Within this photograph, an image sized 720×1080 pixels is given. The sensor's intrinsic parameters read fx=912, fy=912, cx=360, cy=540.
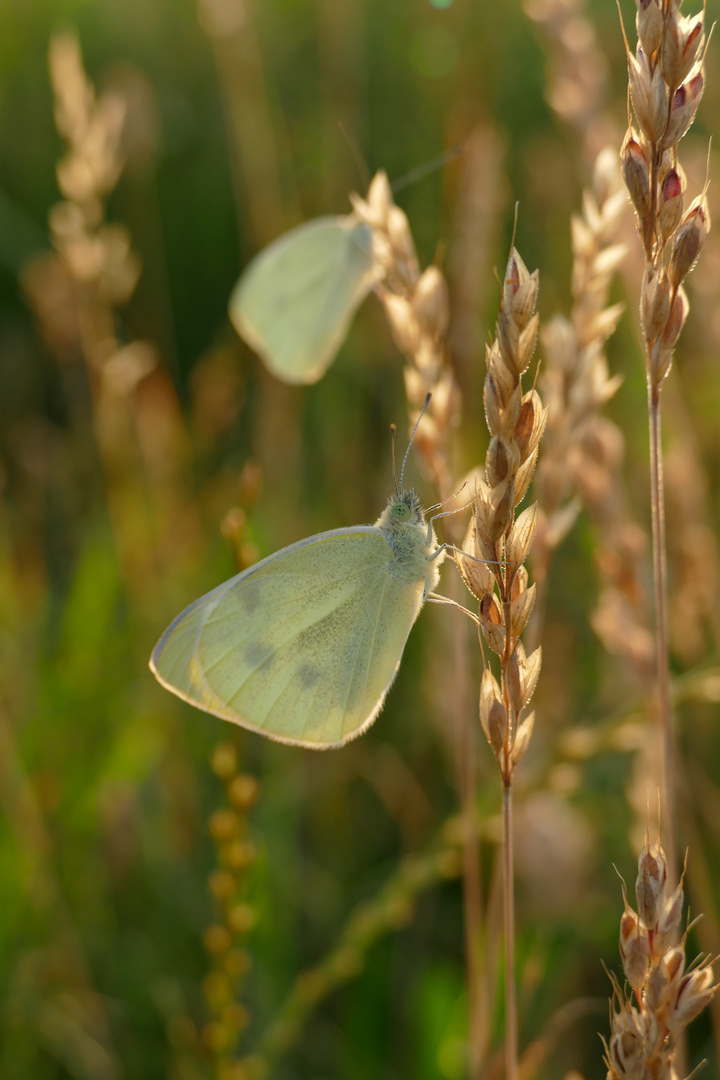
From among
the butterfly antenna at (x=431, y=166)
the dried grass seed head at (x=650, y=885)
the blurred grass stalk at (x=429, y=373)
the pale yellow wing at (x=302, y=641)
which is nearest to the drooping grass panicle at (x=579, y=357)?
the blurred grass stalk at (x=429, y=373)

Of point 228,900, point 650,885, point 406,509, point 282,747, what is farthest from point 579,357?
point 282,747

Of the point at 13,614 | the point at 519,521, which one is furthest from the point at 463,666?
the point at 13,614

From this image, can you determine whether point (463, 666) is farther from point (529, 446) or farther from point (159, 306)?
point (159, 306)

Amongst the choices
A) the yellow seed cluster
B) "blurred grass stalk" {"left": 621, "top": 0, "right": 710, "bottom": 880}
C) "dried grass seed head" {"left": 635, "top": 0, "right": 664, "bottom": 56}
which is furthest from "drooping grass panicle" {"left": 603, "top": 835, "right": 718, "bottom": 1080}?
"dried grass seed head" {"left": 635, "top": 0, "right": 664, "bottom": 56}

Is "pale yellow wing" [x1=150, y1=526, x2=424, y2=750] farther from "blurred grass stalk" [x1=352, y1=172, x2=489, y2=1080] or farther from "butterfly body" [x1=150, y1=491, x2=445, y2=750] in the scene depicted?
"blurred grass stalk" [x1=352, y1=172, x2=489, y2=1080]

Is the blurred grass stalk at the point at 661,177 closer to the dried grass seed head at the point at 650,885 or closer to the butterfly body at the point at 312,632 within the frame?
the dried grass seed head at the point at 650,885

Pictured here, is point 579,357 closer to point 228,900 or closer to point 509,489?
point 509,489
